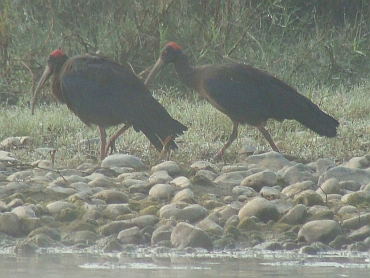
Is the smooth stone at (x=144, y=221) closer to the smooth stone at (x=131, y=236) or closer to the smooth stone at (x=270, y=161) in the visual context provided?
the smooth stone at (x=131, y=236)

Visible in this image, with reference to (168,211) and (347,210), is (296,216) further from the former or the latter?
(168,211)

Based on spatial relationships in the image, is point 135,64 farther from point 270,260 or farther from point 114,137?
point 270,260

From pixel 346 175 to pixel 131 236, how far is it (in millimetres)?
1897

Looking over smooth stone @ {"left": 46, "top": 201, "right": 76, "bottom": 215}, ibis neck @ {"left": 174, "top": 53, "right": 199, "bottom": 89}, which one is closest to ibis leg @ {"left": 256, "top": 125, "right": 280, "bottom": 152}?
ibis neck @ {"left": 174, "top": 53, "right": 199, "bottom": 89}

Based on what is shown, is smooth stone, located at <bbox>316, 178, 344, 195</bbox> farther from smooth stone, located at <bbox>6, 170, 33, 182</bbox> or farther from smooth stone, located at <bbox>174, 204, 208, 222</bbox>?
smooth stone, located at <bbox>6, 170, 33, 182</bbox>

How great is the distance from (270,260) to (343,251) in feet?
1.34

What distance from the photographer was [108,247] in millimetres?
4582

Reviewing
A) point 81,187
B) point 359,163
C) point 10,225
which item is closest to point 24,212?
point 10,225

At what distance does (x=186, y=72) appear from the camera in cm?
787

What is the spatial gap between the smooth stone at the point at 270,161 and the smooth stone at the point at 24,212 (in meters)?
2.16

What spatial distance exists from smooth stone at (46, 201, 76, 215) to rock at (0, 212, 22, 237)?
31cm

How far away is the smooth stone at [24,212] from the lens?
4957 mm

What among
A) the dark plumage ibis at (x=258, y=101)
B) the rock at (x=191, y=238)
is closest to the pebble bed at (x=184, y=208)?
the rock at (x=191, y=238)

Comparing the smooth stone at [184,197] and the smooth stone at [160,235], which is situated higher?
the smooth stone at [184,197]
